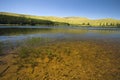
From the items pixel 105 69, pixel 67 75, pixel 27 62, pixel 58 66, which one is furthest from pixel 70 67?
pixel 27 62

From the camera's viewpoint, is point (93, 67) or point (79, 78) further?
point (93, 67)

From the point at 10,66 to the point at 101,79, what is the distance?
21.3 ft

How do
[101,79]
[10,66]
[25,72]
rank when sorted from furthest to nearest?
1. [10,66]
2. [25,72]
3. [101,79]

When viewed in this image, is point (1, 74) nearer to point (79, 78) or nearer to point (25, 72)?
point (25, 72)

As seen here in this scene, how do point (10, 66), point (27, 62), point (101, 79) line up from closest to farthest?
point (101, 79)
point (10, 66)
point (27, 62)

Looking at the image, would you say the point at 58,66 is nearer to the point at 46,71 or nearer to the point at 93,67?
the point at 46,71

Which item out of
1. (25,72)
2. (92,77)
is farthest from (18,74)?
(92,77)

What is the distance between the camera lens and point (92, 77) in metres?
9.60

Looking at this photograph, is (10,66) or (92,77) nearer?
(92,77)

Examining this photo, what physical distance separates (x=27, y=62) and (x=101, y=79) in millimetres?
5887

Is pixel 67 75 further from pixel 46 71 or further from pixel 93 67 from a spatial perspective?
pixel 93 67

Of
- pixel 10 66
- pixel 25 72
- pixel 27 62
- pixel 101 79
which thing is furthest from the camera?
pixel 27 62

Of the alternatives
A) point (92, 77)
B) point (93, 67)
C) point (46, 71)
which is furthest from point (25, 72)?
point (93, 67)

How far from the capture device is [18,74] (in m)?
9.55
